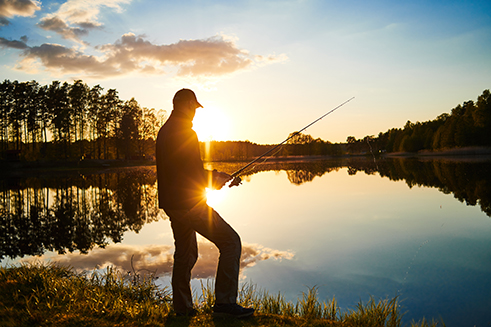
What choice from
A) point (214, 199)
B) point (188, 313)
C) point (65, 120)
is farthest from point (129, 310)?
point (65, 120)

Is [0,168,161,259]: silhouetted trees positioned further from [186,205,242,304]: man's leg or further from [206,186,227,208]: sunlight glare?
[186,205,242,304]: man's leg

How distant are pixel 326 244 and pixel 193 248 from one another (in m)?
5.09

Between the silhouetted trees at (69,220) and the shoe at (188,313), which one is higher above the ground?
the shoe at (188,313)

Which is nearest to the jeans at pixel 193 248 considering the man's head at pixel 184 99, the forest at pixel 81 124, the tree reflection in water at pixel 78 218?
the man's head at pixel 184 99

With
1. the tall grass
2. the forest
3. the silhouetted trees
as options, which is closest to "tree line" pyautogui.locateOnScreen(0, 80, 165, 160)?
the forest

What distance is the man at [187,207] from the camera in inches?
155

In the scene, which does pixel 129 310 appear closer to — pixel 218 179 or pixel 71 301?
pixel 71 301

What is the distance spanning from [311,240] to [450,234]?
3.77 m

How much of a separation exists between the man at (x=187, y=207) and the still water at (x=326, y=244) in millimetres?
1921

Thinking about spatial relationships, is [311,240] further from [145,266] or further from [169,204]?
[169,204]

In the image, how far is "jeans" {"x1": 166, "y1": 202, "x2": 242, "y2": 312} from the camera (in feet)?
13.0

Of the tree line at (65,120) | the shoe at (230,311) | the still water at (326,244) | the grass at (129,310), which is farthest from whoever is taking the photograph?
the tree line at (65,120)

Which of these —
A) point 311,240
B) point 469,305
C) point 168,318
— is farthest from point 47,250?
point 469,305

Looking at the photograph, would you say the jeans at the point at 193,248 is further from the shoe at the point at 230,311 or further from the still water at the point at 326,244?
the still water at the point at 326,244
